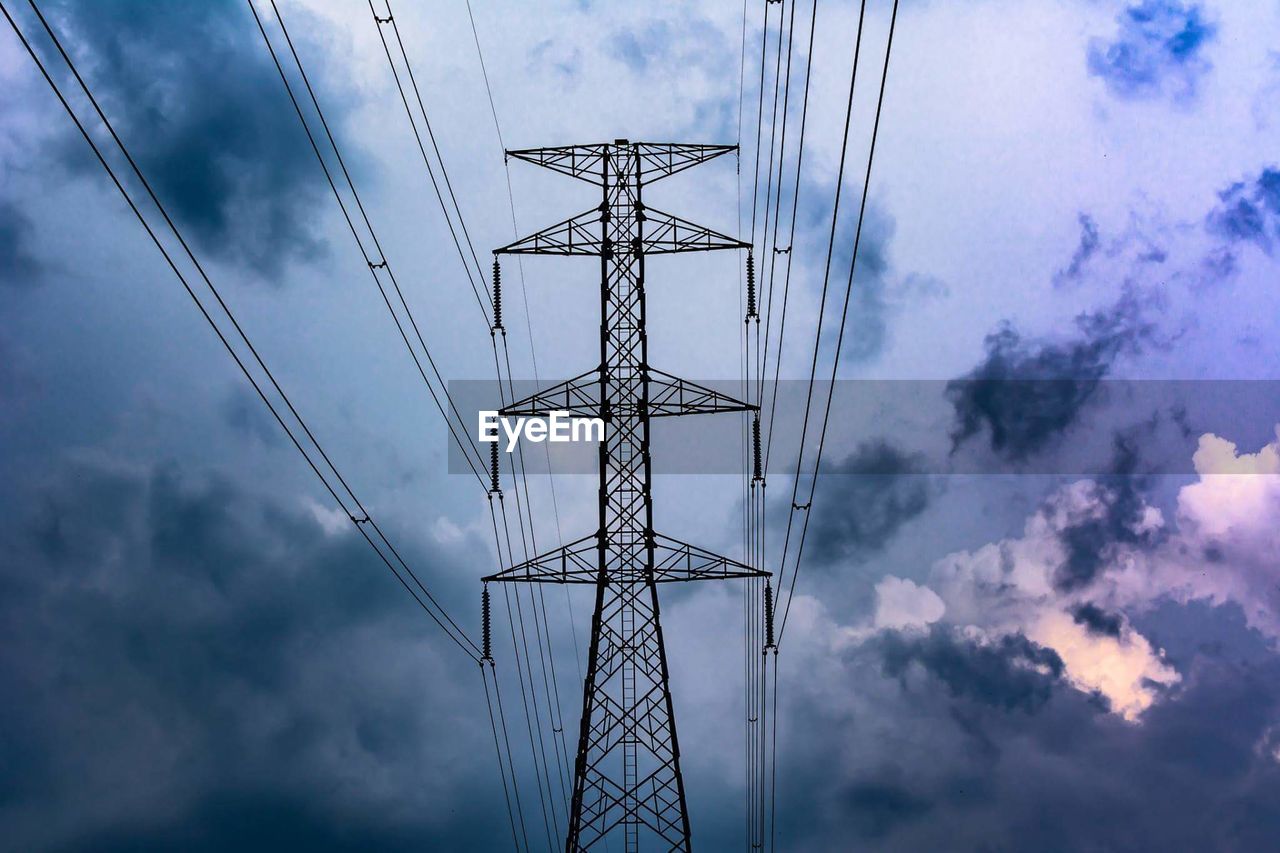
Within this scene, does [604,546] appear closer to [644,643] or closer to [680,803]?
[644,643]

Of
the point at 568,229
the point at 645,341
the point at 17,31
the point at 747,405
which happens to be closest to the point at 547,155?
the point at 568,229

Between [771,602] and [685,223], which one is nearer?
[685,223]

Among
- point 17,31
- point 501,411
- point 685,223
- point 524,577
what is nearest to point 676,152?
point 685,223

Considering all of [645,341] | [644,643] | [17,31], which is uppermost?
[645,341]

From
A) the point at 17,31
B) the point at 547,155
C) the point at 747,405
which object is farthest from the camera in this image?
the point at 547,155

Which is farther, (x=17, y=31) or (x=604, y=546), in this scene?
(x=604, y=546)

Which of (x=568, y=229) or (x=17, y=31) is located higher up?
(x=568, y=229)

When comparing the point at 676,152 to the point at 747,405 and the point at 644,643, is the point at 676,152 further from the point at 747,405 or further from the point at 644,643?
the point at 644,643

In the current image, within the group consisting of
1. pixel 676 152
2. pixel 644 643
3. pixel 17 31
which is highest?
pixel 676 152

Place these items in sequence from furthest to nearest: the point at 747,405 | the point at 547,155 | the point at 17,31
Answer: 1. the point at 547,155
2. the point at 747,405
3. the point at 17,31
